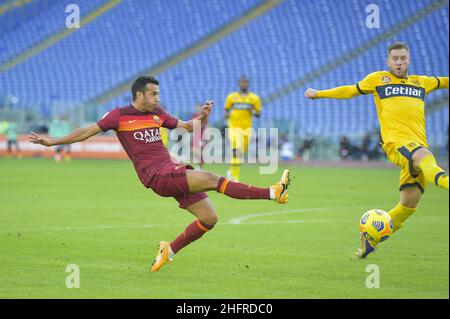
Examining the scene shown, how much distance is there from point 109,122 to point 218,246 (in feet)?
9.12

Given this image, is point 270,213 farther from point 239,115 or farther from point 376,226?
point 239,115

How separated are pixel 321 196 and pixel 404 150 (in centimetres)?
920

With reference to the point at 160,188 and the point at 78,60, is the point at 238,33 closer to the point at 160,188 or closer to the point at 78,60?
the point at 78,60

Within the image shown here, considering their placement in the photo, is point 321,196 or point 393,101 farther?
point 321,196

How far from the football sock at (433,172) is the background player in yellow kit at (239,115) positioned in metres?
11.7

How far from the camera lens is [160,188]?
8617 mm

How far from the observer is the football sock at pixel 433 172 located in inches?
320

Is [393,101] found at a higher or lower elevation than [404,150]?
higher

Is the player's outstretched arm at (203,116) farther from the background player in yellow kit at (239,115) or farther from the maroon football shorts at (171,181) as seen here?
the background player in yellow kit at (239,115)

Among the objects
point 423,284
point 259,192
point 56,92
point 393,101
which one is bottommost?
point 423,284

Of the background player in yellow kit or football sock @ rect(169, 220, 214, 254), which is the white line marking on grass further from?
the background player in yellow kit

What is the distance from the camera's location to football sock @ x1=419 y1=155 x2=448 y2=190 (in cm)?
812

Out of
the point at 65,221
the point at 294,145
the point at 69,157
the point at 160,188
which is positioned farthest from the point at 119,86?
the point at 160,188

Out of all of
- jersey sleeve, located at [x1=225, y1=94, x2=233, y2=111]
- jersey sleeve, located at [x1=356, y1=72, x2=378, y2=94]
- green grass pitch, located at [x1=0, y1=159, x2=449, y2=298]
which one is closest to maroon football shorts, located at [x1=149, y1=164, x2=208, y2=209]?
green grass pitch, located at [x1=0, y1=159, x2=449, y2=298]
